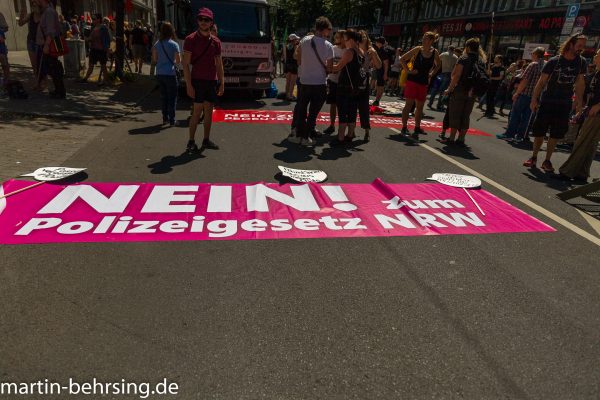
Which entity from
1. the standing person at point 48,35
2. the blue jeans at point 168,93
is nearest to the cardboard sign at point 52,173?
the blue jeans at point 168,93

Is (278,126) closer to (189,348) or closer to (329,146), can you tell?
(329,146)

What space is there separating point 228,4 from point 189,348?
438 inches

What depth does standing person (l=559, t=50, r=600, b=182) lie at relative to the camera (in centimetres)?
587

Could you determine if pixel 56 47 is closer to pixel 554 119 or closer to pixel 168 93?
pixel 168 93

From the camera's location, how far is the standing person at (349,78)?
715 centimetres

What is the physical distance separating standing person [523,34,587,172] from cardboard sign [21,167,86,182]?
6.51 meters

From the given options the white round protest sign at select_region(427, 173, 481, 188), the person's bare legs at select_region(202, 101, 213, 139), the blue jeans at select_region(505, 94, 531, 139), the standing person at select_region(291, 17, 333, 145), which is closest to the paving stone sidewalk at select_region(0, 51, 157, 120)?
the person's bare legs at select_region(202, 101, 213, 139)

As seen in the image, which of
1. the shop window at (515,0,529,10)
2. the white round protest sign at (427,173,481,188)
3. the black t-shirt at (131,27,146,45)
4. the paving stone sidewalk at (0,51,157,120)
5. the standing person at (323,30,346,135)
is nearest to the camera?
the white round protest sign at (427,173,481,188)

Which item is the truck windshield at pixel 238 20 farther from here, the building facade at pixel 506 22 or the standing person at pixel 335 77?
the building facade at pixel 506 22

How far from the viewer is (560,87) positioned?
20.6 ft

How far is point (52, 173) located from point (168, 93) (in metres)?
3.71

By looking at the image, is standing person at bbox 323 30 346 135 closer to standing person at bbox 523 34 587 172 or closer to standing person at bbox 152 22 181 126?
standing person at bbox 152 22 181 126

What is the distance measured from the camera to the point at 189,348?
237cm

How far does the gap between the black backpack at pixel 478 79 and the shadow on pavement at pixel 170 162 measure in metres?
5.07
